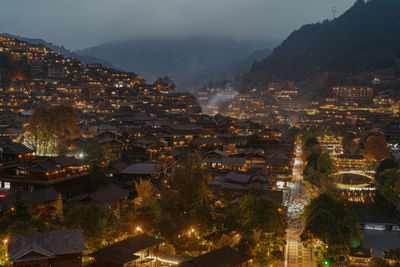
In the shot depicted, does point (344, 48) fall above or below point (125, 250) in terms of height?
above

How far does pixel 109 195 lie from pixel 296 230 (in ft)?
42.8

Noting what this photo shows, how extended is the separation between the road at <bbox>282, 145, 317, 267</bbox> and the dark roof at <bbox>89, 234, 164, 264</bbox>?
27.0 feet

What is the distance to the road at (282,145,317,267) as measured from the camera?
22967 mm

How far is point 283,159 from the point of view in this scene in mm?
41469

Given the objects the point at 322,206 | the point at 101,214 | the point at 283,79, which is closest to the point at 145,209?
the point at 101,214

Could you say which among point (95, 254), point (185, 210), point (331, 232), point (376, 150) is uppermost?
point (95, 254)

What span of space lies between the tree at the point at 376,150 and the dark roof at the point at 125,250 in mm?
38754

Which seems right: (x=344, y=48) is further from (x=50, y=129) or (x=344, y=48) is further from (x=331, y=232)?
(x=331, y=232)

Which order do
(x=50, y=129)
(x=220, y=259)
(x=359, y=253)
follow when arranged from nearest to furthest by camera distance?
(x=220, y=259)
(x=359, y=253)
(x=50, y=129)

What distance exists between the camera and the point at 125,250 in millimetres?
17594

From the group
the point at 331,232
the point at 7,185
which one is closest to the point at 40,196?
the point at 7,185

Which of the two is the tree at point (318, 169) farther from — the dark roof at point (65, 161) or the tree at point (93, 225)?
the tree at point (93, 225)

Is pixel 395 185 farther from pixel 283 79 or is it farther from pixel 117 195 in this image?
pixel 283 79

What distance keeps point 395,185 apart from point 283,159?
10.7m
